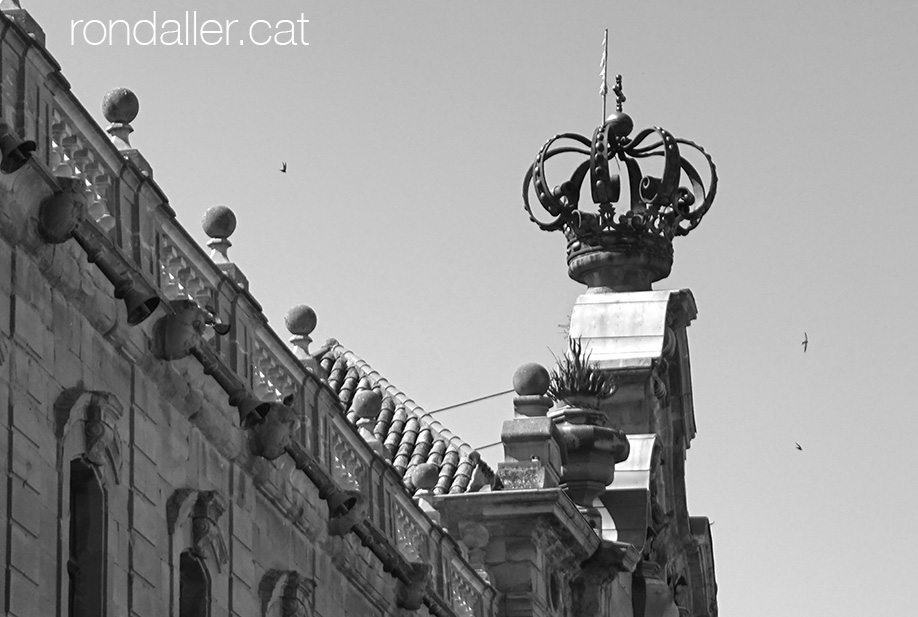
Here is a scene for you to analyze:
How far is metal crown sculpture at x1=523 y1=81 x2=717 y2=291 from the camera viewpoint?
171 ft

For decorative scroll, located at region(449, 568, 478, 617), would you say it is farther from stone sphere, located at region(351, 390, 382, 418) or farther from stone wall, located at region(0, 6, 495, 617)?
stone wall, located at region(0, 6, 495, 617)

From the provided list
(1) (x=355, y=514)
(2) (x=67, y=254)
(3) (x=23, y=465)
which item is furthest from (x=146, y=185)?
(1) (x=355, y=514)

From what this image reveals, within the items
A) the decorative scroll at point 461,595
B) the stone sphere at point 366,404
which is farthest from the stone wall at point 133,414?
the decorative scroll at point 461,595

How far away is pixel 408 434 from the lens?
49594mm

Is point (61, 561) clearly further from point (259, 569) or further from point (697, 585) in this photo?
point (697, 585)

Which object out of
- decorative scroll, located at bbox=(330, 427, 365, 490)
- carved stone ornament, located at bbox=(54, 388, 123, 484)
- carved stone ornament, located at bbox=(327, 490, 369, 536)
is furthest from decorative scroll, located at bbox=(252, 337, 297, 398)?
carved stone ornament, located at bbox=(54, 388, 123, 484)

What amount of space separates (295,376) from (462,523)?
1064cm

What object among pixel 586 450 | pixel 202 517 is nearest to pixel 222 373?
pixel 202 517

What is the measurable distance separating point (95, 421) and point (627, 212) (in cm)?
2723

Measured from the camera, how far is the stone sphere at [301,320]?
34.5 metres

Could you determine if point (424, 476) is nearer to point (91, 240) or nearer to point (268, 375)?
point (268, 375)

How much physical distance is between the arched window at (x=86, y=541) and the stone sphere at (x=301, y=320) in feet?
28.5

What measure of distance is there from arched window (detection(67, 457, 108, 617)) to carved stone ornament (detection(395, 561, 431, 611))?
966 centimetres

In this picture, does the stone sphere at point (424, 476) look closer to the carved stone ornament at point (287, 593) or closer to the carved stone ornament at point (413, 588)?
the carved stone ornament at point (413, 588)
